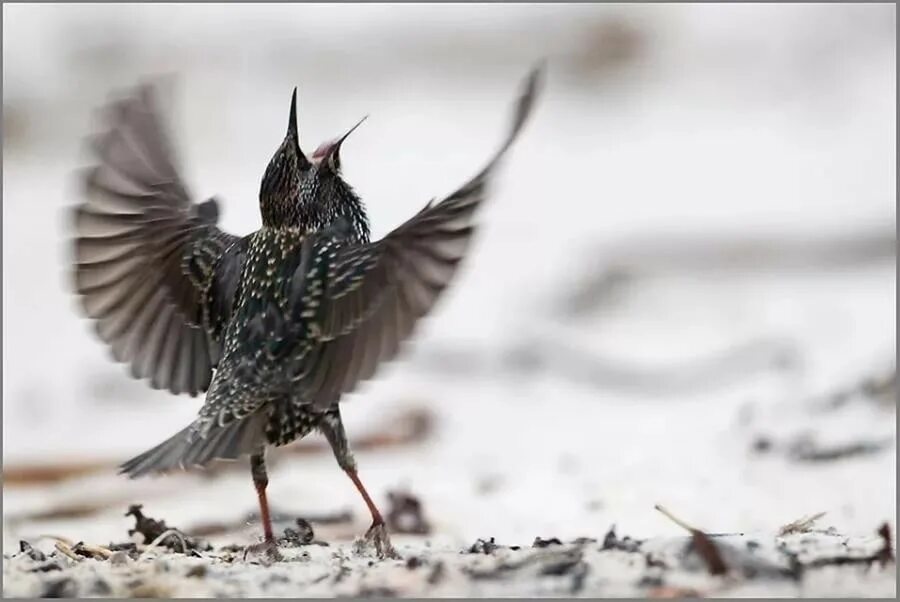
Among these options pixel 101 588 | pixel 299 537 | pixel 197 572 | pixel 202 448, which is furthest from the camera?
Answer: pixel 299 537

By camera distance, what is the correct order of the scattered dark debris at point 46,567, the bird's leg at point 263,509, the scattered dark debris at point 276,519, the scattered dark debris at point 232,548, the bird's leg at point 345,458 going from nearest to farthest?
the scattered dark debris at point 46,567, the bird's leg at point 263,509, the bird's leg at point 345,458, the scattered dark debris at point 232,548, the scattered dark debris at point 276,519

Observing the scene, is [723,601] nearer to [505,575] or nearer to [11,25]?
[505,575]

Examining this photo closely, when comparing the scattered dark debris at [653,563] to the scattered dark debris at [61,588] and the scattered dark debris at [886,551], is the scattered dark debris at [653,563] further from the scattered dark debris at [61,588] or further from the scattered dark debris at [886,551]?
the scattered dark debris at [61,588]

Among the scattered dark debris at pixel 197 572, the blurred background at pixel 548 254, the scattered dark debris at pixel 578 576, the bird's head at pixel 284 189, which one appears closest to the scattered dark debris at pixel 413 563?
the scattered dark debris at pixel 578 576

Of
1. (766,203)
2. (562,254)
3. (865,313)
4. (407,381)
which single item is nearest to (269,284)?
(407,381)

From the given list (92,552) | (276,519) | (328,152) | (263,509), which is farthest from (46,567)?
(276,519)

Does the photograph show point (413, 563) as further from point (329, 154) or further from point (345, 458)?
point (329, 154)

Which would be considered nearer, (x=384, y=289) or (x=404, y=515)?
(x=384, y=289)
